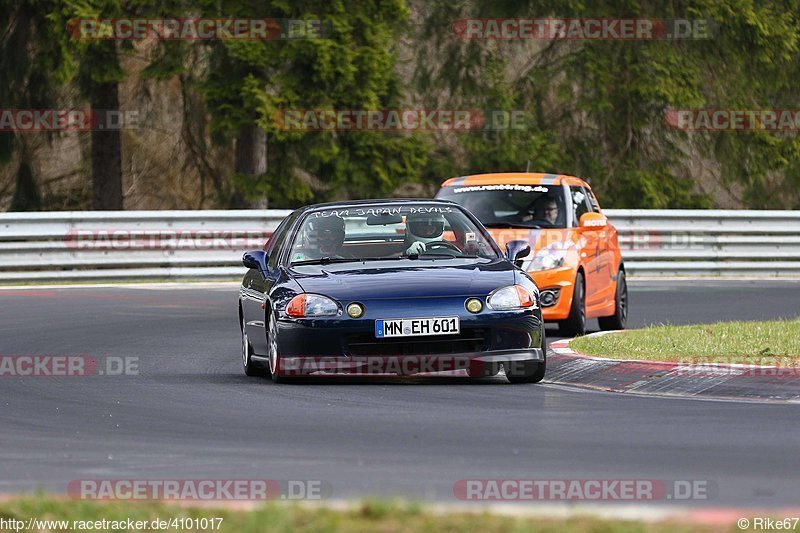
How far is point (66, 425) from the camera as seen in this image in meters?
10.1

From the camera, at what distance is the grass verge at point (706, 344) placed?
42.1 ft

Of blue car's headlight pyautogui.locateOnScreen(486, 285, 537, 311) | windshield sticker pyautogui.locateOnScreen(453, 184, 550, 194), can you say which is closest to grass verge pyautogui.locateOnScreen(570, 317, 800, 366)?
blue car's headlight pyautogui.locateOnScreen(486, 285, 537, 311)

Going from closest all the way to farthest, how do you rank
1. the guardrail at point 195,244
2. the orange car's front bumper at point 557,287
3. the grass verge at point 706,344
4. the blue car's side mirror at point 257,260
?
1. the grass verge at point 706,344
2. the blue car's side mirror at point 257,260
3. the orange car's front bumper at point 557,287
4. the guardrail at point 195,244

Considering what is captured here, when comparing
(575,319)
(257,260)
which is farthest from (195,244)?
(257,260)

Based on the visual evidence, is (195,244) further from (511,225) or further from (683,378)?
(683,378)

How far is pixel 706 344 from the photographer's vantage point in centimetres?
1398

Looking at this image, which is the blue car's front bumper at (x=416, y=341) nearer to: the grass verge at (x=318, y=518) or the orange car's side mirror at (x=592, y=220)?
the grass verge at (x=318, y=518)

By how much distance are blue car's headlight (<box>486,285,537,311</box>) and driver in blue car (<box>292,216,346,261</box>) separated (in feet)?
4.93

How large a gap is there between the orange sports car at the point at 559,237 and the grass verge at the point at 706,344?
0.88 metres

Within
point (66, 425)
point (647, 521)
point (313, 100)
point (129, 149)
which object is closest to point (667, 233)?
point (313, 100)

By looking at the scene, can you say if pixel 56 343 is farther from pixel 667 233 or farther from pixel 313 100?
pixel 313 100

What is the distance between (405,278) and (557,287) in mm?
4472

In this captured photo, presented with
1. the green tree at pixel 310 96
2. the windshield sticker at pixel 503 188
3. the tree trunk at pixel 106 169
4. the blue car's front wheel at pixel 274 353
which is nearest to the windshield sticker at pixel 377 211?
the blue car's front wheel at pixel 274 353

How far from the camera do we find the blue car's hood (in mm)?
12000
